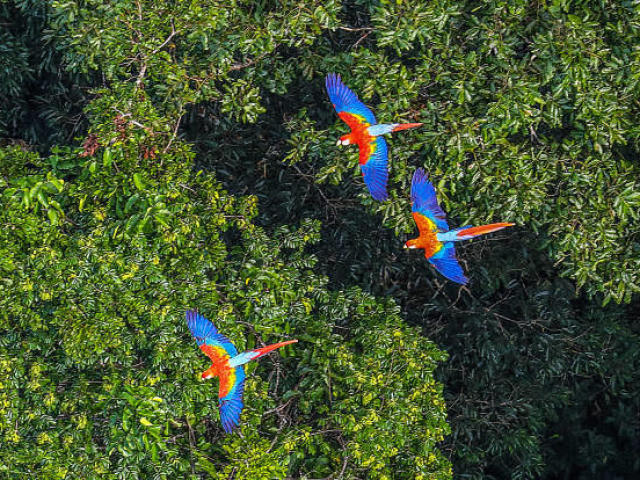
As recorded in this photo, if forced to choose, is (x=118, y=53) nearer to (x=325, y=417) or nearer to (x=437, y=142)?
(x=437, y=142)

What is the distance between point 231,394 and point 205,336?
0.40m

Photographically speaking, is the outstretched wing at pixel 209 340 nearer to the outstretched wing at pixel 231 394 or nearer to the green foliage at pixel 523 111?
the outstretched wing at pixel 231 394

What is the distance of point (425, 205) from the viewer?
5.45 metres

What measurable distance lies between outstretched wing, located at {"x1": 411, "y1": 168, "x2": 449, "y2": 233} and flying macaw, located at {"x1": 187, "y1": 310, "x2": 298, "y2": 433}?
1.16 meters

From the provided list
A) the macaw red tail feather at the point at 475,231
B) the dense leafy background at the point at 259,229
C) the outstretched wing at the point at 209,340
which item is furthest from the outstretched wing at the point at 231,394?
the macaw red tail feather at the point at 475,231

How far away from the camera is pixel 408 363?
19.7 ft

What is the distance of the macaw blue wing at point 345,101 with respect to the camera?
541 cm

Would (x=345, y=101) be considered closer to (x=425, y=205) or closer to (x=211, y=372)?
(x=425, y=205)

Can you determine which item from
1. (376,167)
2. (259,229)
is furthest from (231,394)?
(376,167)

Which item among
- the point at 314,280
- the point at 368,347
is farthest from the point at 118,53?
the point at 368,347

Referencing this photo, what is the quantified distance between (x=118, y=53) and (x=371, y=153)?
76.2 inches

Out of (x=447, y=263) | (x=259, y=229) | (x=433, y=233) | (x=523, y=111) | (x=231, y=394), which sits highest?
(x=523, y=111)

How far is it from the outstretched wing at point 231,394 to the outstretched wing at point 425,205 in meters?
1.51

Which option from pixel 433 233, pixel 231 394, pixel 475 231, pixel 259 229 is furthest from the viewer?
pixel 259 229
